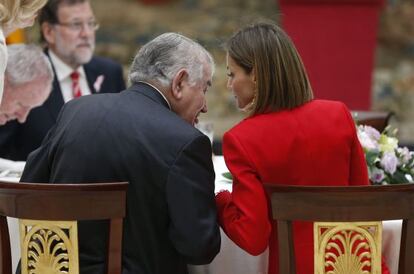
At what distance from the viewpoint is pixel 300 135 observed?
3.11m

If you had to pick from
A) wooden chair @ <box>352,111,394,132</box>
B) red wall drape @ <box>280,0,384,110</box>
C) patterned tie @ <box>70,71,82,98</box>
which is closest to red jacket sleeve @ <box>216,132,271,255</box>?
wooden chair @ <box>352,111,394,132</box>

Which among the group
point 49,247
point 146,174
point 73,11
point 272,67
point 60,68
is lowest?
point 49,247

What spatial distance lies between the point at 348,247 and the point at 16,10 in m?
1.52

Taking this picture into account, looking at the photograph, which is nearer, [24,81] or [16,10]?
[16,10]

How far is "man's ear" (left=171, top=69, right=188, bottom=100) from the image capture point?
125 inches

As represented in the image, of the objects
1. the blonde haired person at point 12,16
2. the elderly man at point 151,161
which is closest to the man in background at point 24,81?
the blonde haired person at point 12,16

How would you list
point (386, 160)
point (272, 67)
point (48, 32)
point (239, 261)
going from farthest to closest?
point (48, 32) < point (386, 160) < point (239, 261) < point (272, 67)

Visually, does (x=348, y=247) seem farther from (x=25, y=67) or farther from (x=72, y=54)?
(x=72, y=54)

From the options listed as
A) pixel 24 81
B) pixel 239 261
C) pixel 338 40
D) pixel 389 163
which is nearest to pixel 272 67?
pixel 239 261

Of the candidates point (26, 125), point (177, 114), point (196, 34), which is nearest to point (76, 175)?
point (177, 114)

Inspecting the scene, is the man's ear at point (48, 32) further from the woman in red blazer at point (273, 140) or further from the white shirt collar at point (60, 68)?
the woman in red blazer at point (273, 140)

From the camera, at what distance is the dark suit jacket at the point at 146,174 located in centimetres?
301

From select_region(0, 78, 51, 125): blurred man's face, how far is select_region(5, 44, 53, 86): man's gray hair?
0.02 metres

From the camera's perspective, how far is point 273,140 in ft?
10.2
